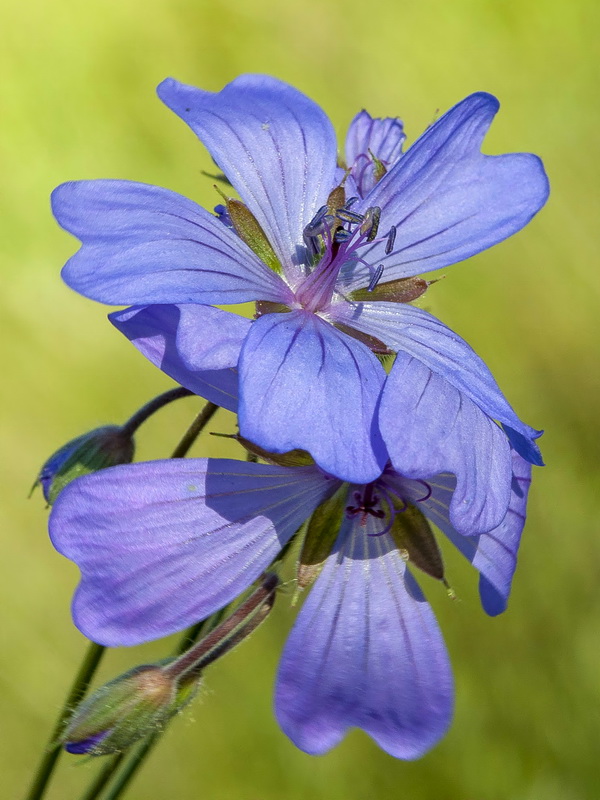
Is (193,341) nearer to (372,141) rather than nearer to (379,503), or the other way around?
(379,503)

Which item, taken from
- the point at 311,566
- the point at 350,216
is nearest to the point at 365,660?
the point at 311,566

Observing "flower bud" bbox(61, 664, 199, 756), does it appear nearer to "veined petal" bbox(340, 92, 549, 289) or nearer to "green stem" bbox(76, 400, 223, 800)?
"green stem" bbox(76, 400, 223, 800)

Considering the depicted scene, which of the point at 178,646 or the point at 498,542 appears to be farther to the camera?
the point at 178,646

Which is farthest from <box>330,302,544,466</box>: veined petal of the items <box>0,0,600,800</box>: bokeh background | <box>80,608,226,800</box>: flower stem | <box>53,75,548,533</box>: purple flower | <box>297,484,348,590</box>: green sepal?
<box>0,0,600,800</box>: bokeh background

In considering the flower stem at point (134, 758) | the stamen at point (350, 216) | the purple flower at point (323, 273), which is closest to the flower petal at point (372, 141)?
the purple flower at point (323, 273)

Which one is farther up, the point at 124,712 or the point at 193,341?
the point at 193,341

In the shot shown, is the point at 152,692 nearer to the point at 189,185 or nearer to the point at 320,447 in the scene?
the point at 320,447

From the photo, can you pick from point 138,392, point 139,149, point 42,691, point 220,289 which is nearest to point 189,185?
point 139,149
